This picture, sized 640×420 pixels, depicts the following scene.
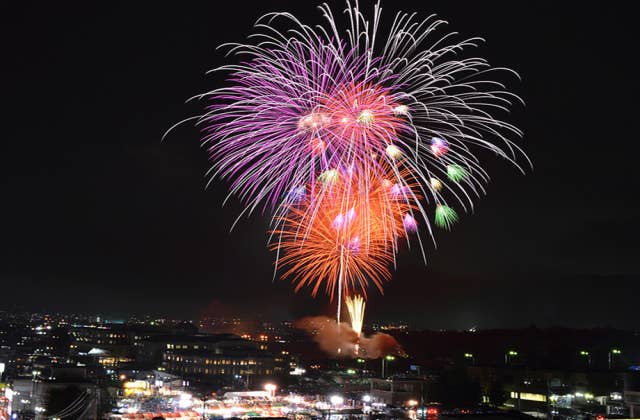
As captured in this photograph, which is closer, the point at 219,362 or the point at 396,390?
the point at 396,390

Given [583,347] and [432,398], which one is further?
[583,347]

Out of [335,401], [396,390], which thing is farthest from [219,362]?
[335,401]

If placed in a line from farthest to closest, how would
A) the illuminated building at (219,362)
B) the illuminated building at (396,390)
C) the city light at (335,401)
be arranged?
1. the illuminated building at (219,362)
2. the illuminated building at (396,390)
3. the city light at (335,401)

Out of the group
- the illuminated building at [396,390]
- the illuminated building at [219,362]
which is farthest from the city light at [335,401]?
the illuminated building at [219,362]

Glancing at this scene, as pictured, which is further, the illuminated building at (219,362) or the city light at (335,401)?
the illuminated building at (219,362)

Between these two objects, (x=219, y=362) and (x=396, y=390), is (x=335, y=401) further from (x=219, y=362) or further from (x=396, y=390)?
(x=219, y=362)

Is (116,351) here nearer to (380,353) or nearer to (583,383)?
(380,353)

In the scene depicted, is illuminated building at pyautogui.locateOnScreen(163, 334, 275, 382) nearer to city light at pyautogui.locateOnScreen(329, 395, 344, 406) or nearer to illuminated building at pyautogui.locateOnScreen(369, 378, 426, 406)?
illuminated building at pyautogui.locateOnScreen(369, 378, 426, 406)

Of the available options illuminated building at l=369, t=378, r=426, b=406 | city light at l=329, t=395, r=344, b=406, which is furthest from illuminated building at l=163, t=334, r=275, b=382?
city light at l=329, t=395, r=344, b=406

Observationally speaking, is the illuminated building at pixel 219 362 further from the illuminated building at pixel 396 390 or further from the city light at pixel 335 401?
the city light at pixel 335 401

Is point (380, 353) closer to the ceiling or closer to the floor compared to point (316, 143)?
closer to the floor

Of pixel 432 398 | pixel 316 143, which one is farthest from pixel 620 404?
pixel 316 143
